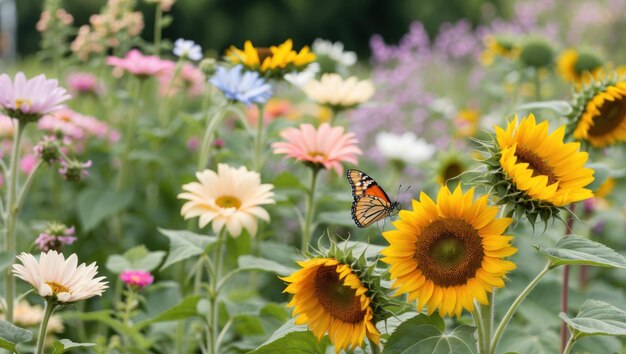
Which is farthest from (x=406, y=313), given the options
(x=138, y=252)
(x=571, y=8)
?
(x=571, y=8)

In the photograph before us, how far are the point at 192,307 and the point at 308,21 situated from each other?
1272 cm

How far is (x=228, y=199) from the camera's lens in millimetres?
1759

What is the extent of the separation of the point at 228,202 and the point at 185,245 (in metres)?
0.13

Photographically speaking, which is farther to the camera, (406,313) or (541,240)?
(541,240)

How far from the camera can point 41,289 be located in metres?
1.30

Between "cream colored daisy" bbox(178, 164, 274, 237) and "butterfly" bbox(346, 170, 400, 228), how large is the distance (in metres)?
0.17

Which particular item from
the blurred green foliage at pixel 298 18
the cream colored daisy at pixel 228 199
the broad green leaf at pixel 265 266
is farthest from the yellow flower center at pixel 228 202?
the blurred green foliage at pixel 298 18

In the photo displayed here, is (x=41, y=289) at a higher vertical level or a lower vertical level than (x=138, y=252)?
higher

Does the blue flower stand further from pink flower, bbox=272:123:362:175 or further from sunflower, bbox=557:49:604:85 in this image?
sunflower, bbox=557:49:604:85

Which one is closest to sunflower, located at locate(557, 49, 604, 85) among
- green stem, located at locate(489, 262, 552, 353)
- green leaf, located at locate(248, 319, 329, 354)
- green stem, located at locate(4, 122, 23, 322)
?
green stem, located at locate(489, 262, 552, 353)

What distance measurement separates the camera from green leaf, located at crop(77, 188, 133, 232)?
2.51m

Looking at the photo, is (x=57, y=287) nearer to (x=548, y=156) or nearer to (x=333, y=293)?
(x=333, y=293)

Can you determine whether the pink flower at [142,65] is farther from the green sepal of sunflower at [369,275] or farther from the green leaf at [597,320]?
the green leaf at [597,320]

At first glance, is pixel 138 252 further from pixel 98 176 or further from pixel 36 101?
pixel 98 176
